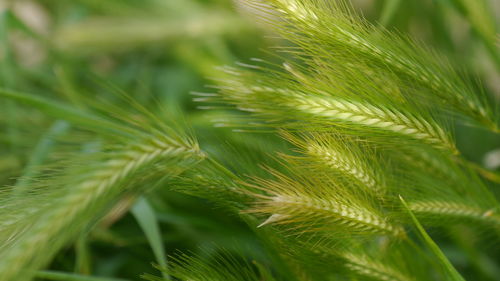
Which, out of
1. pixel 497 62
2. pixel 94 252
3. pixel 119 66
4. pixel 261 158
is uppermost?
pixel 497 62

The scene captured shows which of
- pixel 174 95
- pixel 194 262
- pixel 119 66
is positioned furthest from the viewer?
pixel 119 66

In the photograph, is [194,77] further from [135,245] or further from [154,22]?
[135,245]

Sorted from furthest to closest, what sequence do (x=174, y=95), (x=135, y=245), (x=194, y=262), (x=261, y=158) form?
1. (x=174, y=95)
2. (x=135, y=245)
3. (x=261, y=158)
4. (x=194, y=262)

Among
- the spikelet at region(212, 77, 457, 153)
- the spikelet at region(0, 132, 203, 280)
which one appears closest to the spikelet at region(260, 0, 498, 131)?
the spikelet at region(212, 77, 457, 153)

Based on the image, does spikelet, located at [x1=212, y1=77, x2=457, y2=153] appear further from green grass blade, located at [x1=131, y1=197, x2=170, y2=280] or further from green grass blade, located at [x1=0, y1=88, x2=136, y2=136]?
green grass blade, located at [x1=131, y1=197, x2=170, y2=280]

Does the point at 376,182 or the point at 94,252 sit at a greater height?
the point at 376,182

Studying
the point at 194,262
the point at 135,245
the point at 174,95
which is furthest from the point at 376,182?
the point at 174,95

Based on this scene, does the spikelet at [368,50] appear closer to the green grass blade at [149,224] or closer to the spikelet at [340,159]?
the spikelet at [340,159]

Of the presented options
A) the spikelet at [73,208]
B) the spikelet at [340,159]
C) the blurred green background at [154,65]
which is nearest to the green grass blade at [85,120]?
the spikelet at [73,208]
